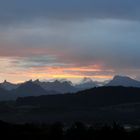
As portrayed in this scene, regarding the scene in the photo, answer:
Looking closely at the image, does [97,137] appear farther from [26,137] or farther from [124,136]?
[26,137]

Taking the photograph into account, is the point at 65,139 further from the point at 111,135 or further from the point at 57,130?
the point at 111,135

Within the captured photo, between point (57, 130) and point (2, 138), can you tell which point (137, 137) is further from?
point (2, 138)

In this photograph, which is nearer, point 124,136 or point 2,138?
point 2,138

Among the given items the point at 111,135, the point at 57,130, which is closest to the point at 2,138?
the point at 57,130

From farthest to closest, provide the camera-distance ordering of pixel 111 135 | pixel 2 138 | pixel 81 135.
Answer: pixel 81 135 → pixel 111 135 → pixel 2 138

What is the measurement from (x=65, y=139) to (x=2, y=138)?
18.4 m

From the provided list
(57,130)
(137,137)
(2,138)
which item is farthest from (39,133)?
(137,137)

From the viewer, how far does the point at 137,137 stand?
116 m

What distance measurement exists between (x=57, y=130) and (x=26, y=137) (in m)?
11.0

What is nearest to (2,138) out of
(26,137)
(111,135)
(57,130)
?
(26,137)

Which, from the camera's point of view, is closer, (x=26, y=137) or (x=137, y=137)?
(x=26, y=137)

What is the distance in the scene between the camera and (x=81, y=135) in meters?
122

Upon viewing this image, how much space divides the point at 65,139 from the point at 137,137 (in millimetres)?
16352

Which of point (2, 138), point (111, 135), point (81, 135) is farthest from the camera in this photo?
point (81, 135)
